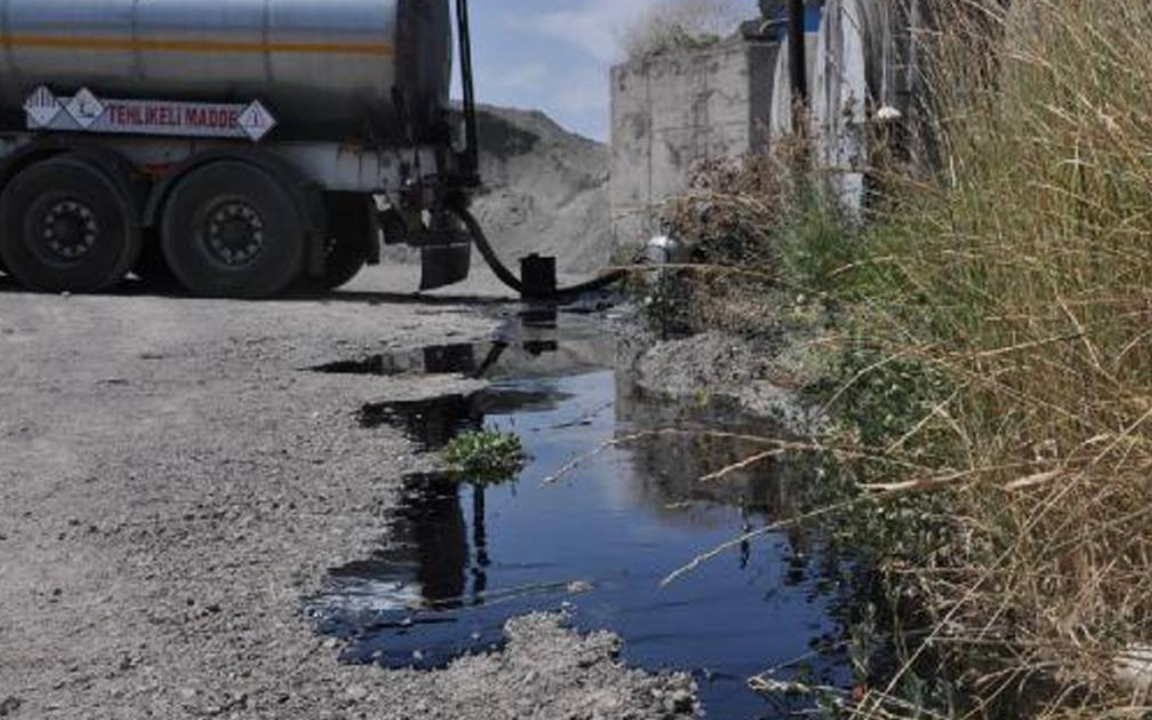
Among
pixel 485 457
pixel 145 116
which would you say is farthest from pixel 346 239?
pixel 485 457

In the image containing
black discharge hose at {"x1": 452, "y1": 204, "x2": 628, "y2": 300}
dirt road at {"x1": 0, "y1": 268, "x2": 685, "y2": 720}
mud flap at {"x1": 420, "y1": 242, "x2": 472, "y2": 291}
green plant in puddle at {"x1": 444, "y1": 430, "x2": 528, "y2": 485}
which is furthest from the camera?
black discharge hose at {"x1": 452, "y1": 204, "x2": 628, "y2": 300}

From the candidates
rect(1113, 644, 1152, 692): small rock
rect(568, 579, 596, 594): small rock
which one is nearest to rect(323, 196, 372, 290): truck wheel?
rect(568, 579, 596, 594): small rock

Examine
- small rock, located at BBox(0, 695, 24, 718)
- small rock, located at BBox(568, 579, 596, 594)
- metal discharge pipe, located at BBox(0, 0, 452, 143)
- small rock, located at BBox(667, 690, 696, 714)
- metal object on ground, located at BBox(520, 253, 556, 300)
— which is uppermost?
metal discharge pipe, located at BBox(0, 0, 452, 143)

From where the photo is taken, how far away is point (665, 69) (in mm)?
21141

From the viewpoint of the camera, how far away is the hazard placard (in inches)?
636

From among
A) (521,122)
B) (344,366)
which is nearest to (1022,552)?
(344,366)

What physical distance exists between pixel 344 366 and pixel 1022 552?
828 centimetres

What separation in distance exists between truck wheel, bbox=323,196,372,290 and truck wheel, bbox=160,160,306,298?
840mm

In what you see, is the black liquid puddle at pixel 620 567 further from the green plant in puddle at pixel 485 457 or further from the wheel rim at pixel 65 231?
the wheel rim at pixel 65 231

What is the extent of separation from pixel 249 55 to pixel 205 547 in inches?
441

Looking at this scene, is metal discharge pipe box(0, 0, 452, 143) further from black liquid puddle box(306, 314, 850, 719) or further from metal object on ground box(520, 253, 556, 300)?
black liquid puddle box(306, 314, 850, 719)

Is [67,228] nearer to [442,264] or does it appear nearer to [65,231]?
[65,231]

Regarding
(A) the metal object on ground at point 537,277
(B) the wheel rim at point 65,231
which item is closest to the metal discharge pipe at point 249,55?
(B) the wheel rim at point 65,231

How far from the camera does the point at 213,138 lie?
16297mm
